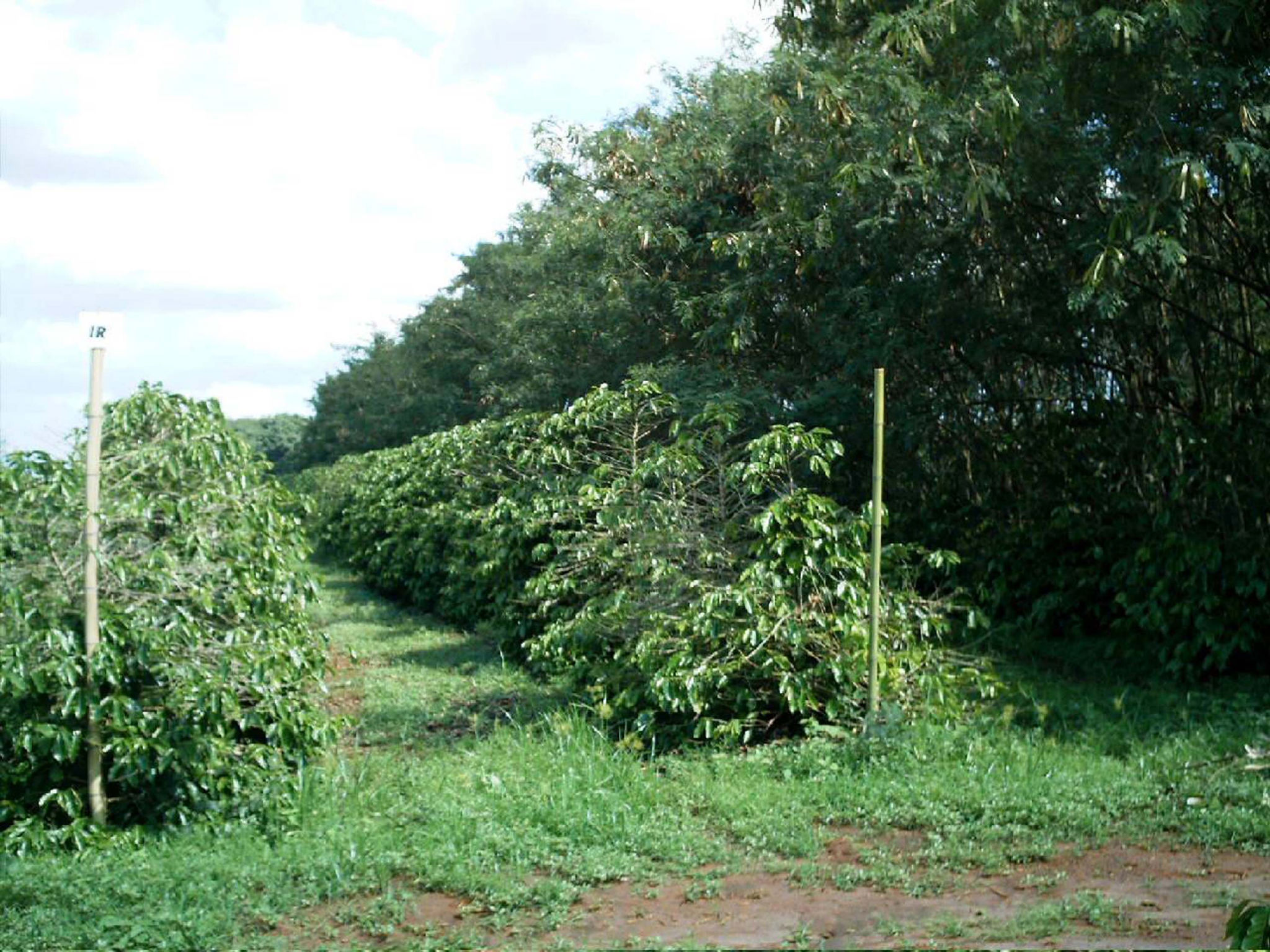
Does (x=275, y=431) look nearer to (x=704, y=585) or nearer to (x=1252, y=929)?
(x=704, y=585)

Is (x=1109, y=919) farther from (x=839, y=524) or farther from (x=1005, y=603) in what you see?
(x=1005, y=603)

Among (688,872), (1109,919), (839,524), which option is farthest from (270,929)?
(839,524)

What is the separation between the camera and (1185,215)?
867cm

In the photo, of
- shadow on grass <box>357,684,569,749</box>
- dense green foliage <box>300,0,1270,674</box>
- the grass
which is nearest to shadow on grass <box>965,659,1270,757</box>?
the grass

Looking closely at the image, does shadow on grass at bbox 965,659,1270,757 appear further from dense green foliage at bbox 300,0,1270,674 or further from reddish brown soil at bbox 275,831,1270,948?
reddish brown soil at bbox 275,831,1270,948

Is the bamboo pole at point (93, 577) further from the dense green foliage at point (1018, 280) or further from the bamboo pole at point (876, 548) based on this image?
the dense green foliage at point (1018, 280)

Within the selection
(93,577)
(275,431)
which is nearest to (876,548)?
(93,577)

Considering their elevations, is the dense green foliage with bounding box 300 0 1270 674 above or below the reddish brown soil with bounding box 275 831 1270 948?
above

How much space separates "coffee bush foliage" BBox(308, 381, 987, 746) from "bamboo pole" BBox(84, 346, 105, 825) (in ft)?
9.58

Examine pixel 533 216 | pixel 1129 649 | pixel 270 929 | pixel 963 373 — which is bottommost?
pixel 270 929

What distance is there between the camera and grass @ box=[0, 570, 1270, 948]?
17.5ft

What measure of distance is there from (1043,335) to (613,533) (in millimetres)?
4230

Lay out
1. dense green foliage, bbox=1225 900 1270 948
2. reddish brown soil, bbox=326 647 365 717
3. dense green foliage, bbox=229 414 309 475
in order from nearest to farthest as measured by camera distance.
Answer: dense green foliage, bbox=1225 900 1270 948, reddish brown soil, bbox=326 647 365 717, dense green foliage, bbox=229 414 309 475

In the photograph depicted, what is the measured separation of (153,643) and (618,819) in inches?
94.0
